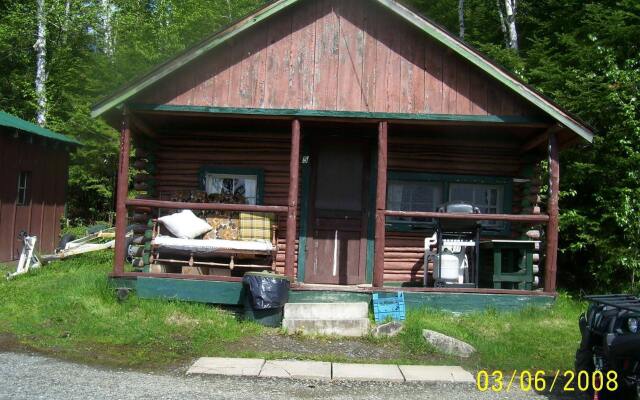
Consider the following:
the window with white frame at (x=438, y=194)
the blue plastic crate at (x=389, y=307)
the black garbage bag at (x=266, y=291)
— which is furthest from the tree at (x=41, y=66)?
the blue plastic crate at (x=389, y=307)

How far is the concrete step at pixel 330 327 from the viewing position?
28.6ft

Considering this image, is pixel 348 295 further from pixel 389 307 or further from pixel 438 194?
pixel 438 194

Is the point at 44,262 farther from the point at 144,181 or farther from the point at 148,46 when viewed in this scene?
the point at 148,46

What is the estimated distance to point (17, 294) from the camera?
10.6 metres

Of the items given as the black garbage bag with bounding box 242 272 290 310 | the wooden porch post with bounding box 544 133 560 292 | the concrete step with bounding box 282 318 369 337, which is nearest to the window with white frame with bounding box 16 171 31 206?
the black garbage bag with bounding box 242 272 290 310

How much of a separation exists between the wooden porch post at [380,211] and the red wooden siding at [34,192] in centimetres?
1179

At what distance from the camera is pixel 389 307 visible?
9336mm

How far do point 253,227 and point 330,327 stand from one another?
269 cm

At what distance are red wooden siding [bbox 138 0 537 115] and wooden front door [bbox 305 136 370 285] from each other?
6.29 feet

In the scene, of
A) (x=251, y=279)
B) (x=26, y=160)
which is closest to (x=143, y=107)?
(x=251, y=279)

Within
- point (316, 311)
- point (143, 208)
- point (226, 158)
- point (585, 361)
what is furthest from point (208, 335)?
point (585, 361)

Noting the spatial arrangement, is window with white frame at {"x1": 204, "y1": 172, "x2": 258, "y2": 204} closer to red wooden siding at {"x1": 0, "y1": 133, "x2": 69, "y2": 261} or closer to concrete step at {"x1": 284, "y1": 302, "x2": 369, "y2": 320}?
concrete step at {"x1": 284, "y1": 302, "x2": 369, "y2": 320}

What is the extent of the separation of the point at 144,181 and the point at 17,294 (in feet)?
9.84

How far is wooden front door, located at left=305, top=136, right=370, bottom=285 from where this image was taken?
11.5 meters
